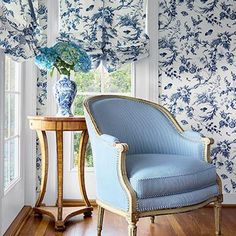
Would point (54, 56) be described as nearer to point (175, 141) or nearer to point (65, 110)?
point (65, 110)

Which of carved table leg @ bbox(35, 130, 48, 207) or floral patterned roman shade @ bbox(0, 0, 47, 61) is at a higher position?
floral patterned roman shade @ bbox(0, 0, 47, 61)

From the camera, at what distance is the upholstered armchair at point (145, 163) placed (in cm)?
220

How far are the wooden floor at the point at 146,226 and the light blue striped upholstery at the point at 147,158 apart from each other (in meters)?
0.39

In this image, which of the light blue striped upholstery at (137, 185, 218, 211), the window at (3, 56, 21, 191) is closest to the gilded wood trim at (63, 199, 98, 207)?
the window at (3, 56, 21, 191)

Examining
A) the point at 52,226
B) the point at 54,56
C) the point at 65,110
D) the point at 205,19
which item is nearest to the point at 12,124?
the point at 65,110

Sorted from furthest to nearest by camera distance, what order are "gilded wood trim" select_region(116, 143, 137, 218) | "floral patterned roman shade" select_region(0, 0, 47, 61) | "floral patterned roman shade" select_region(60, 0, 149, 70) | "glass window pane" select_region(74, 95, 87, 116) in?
"glass window pane" select_region(74, 95, 87, 116), "floral patterned roman shade" select_region(60, 0, 149, 70), "floral patterned roman shade" select_region(0, 0, 47, 61), "gilded wood trim" select_region(116, 143, 137, 218)

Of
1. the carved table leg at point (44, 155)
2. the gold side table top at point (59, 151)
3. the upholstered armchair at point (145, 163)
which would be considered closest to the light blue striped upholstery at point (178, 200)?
the upholstered armchair at point (145, 163)

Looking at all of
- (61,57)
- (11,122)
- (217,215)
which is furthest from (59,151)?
(217,215)

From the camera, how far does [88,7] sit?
132 inches

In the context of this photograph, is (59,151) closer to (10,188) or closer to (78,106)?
(10,188)

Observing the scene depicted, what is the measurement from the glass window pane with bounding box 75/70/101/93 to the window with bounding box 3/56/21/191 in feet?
1.80

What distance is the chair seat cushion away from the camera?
2188 millimetres

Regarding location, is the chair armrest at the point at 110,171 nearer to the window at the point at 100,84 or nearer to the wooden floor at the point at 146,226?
the wooden floor at the point at 146,226

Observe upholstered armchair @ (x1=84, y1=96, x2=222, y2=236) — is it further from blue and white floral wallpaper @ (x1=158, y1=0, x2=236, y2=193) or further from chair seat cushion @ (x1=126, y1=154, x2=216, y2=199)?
blue and white floral wallpaper @ (x1=158, y1=0, x2=236, y2=193)
